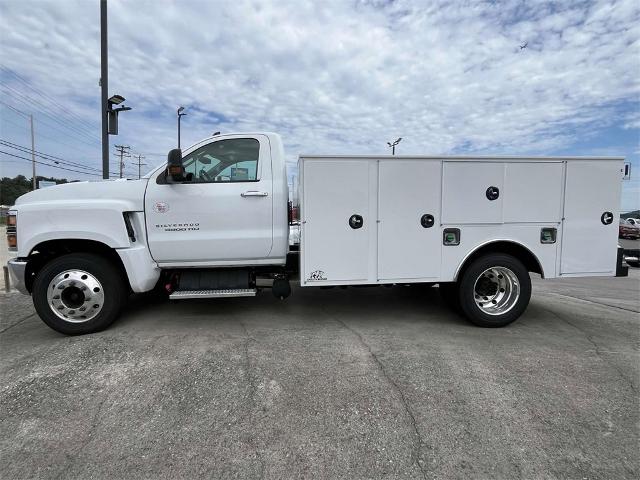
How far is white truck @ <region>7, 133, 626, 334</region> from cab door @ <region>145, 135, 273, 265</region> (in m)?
0.01

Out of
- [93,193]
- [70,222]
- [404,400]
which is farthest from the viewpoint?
[93,193]

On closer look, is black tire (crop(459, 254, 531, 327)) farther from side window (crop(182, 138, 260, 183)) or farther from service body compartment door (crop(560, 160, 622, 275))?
side window (crop(182, 138, 260, 183))

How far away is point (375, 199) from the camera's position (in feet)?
14.1

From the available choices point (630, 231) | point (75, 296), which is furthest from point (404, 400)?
point (630, 231)

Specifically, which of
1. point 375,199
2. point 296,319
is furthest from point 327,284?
point 375,199

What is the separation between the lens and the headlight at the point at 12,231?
4086 mm

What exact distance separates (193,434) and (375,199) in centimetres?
289

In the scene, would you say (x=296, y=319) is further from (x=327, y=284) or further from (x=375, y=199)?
(x=375, y=199)

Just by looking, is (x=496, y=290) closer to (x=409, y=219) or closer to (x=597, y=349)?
(x=597, y=349)

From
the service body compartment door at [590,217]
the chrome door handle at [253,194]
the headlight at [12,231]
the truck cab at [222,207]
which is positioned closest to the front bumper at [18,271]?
the headlight at [12,231]

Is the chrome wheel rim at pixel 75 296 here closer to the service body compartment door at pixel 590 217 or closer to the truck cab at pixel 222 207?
the truck cab at pixel 222 207

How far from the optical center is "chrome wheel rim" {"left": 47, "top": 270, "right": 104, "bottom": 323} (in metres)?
4.07

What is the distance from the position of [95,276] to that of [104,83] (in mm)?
5524

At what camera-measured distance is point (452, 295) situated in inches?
195
